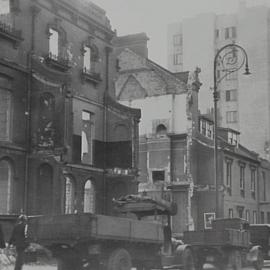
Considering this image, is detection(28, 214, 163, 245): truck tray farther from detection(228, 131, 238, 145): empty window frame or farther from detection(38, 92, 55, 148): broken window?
detection(228, 131, 238, 145): empty window frame

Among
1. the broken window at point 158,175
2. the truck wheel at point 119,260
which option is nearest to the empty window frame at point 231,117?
the broken window at point 158,175

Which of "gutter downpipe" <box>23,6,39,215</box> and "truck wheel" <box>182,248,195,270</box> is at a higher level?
"gutter downpipe" <box>23,6,39,215</box>

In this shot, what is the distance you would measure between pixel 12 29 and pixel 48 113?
3845mm

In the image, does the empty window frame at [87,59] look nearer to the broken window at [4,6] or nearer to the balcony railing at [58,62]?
the balcony railing at [58,62]

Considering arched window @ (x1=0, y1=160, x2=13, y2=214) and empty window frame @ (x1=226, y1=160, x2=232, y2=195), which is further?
empty window frame @ (x1=226, y1=160, x2=232, y2=195)

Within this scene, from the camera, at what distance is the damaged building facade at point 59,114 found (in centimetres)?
2461

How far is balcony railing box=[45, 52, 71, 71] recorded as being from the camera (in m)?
26.8

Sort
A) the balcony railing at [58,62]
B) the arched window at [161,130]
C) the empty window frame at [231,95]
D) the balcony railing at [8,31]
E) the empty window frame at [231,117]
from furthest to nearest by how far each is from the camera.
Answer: the empty window frame at [231,95] → the empty window frame at [231,117] → the arched window at [161,130] → the balcony railing at [58,62] → the balcony railing at [8,31]

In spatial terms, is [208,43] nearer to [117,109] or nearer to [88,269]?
[117,109]

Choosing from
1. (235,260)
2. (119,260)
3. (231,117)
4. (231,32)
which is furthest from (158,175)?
(231,32)

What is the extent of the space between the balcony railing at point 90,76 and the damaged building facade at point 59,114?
0.22 feet

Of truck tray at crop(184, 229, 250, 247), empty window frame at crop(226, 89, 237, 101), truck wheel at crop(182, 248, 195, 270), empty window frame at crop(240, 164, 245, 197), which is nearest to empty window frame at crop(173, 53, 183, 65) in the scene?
empty window frame at crop(226, 89, 237, 101)

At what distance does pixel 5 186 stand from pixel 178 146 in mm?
20015

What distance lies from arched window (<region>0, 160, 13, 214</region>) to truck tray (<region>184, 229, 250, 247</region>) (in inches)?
306
